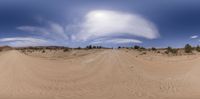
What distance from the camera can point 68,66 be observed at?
22391 mm

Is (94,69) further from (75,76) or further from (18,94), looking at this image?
(18,94)

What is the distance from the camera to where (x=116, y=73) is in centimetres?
1872

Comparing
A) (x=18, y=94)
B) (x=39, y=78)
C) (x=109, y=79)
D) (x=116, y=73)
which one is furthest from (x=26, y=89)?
(x=116, y=73)

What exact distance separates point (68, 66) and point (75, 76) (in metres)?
4.24

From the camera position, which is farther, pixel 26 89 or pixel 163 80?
pixel 163 80

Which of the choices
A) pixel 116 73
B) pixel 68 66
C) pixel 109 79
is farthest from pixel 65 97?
pixel 68 66

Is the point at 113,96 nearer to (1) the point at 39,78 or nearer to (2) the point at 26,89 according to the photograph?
(2) the point at 26,89

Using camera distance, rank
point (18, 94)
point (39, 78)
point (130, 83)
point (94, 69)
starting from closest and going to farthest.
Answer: point (18, 94)
point (130, 83)
point (39, 78)
point (94, 69)

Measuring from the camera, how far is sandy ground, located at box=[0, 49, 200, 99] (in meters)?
14.1

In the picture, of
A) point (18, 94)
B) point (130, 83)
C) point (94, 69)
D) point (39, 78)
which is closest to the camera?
point (18, 94)

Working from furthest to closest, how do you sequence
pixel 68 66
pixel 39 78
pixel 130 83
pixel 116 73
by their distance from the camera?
1. pixel 68 66
2. pixel 116 73
3. pixel 39 78
4. pixel 130 83

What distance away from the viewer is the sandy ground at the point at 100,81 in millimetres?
14070

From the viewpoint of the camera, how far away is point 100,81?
658 inches

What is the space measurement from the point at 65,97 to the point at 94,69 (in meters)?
7.19
